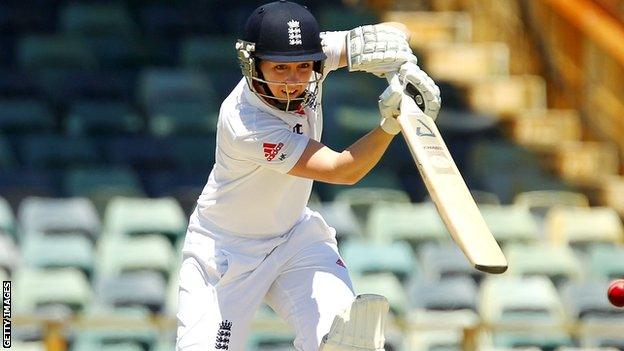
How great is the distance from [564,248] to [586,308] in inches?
21.1

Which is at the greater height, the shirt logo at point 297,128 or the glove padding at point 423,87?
the glove padding at point 423,87

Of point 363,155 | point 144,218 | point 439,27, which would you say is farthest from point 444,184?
Answer: point 439,27

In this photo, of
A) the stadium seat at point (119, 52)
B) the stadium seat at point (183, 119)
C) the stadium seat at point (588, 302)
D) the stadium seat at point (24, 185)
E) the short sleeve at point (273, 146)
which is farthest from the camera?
the stadium seat at point (119, 52)

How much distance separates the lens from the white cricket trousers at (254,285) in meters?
3.82

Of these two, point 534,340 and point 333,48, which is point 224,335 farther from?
point 534,340

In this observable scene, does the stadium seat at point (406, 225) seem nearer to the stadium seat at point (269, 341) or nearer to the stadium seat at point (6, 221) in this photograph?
the stadium seat at point (269, 341)

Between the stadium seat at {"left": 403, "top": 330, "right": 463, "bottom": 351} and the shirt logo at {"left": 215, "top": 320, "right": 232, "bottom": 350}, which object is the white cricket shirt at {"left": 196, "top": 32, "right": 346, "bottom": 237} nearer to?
the shirt logo at {"left": 215, "top": 320, "right": 232, "bottom": 350}

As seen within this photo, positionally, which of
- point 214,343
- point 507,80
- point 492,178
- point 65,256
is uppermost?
point 507,80

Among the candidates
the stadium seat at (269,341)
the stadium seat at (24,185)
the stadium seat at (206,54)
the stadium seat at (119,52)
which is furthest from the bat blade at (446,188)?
the stadium seat at (119,52)

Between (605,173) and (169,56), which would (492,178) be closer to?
(605,173)

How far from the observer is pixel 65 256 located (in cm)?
634

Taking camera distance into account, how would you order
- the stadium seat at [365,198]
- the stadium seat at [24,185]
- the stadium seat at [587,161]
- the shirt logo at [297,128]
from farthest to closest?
the stadium seat at [587,161]
the stadium seat at [365,198]
the stadium seat at [24,185]
the shirt logo at [297,128]

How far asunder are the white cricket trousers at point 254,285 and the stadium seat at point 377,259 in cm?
235

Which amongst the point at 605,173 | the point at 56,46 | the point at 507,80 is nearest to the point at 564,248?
the point at 605,173
